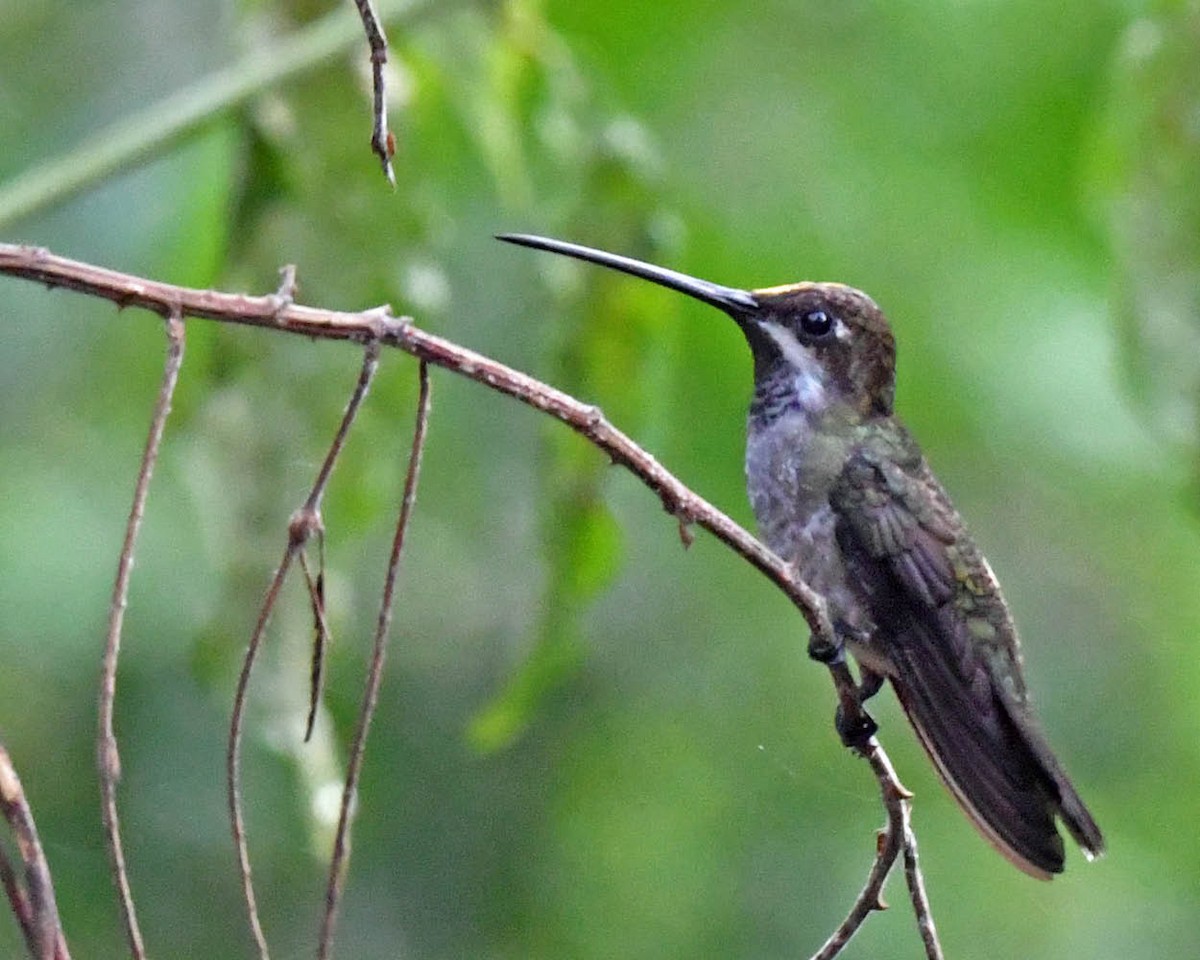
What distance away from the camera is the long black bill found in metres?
2.42

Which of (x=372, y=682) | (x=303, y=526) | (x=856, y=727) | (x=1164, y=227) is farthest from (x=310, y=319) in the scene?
(x=1164, y=227)

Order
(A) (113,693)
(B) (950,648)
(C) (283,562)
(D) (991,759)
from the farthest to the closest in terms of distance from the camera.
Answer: (B) (950,648) < (D) (991,759) < (C) (283,562) < (A) (113,693)

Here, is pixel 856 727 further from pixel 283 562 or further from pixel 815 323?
pixel 815 323

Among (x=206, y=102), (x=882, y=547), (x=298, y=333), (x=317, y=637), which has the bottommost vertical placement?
(x=317, y=637)

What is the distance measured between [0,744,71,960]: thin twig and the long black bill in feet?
3.54

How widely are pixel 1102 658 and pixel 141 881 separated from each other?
3258mm

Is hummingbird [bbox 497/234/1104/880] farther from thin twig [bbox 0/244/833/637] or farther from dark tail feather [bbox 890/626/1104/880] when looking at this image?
thin twig [bbox 0/244/833/637]

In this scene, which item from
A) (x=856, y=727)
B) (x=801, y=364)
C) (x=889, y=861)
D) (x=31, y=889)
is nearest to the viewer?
(x=31, y=889)

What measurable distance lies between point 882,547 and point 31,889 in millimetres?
2323

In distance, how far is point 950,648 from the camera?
3.29 metres

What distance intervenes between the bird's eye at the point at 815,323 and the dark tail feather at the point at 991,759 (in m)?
0.62

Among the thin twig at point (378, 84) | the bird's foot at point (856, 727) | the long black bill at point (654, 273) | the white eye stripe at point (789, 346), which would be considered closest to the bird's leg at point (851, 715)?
the bird's foot at point (856, 727)

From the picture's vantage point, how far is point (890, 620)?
330 centimetres

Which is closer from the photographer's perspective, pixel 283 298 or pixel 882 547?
pixel 283 298
